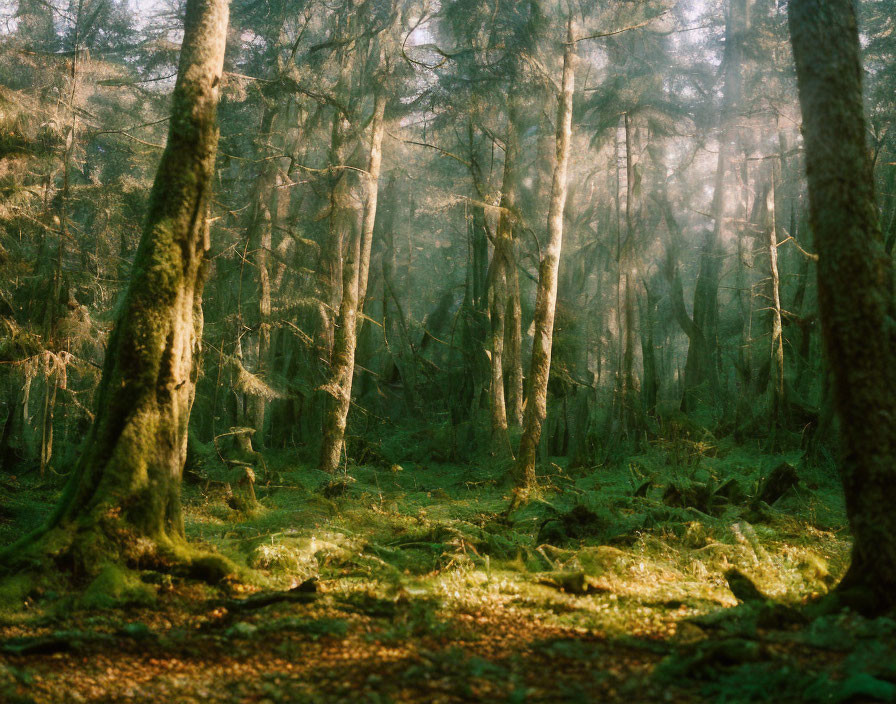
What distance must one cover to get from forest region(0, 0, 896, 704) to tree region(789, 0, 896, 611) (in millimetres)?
25

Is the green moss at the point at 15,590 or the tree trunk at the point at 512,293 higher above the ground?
the tree trunk at the point at 512,293

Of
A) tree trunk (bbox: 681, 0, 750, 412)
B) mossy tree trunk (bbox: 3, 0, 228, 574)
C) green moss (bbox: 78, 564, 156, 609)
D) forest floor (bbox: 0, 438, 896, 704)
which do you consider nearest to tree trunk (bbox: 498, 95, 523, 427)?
tree trunk (bbox: 681, 0, 750, 412)

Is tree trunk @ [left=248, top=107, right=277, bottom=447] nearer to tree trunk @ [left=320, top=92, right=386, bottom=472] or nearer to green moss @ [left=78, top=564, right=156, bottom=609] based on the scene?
tree trunk @ [left=320, top=92, right=386, bottom=472]

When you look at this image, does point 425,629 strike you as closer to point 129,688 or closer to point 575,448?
point 129,688

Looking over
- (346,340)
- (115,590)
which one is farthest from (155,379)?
(346,340)

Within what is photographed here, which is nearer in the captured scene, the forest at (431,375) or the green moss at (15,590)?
the forest at (431,375)

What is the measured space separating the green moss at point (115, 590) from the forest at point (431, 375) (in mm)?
28

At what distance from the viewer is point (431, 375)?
2256 cm

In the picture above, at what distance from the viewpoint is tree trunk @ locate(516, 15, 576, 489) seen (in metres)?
11.5

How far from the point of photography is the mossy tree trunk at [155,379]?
5.29 metres

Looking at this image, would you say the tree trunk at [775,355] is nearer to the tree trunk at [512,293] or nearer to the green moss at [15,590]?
the tree trunk at [512,293]

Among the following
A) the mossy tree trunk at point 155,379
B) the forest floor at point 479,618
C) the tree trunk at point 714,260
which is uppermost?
the tree trunk at point 714,260

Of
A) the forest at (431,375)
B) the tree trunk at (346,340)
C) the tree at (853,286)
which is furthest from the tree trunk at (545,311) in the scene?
the tree at (853,286)

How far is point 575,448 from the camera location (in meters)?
16.5
